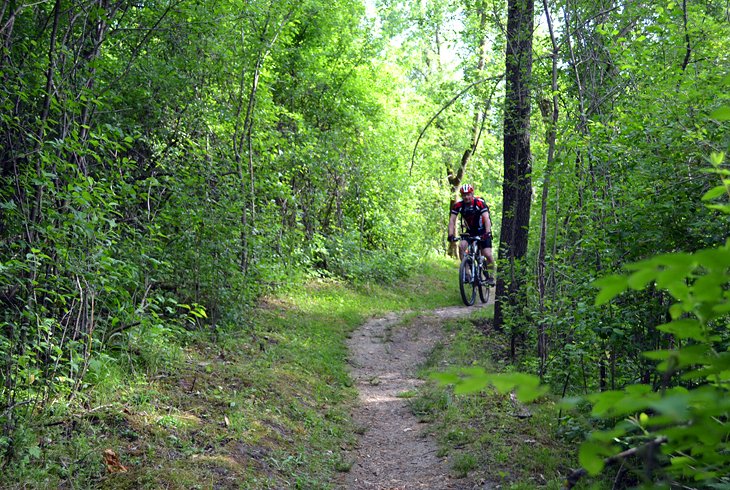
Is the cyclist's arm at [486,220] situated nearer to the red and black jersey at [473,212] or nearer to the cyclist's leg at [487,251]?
the red and black jersey at [473,212]

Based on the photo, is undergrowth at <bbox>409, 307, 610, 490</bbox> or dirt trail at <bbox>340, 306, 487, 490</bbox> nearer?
undergrowth at <bbox>409, 307, 610, 490</bbox>

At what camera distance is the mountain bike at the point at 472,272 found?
41.3 feet

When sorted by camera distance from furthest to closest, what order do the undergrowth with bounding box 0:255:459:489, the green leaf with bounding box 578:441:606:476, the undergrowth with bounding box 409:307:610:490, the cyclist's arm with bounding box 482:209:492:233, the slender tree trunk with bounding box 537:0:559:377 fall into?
the cyclist's arm with bounding box 482:209:492:233 → the slender tree trunk with bounding box 537:0:559:377 → the undergrowth with bounding box 409:307:610:490 → the undergrowth with bounding box 0:255:459:489 → the green leaf with bounding box 578:441:606:476

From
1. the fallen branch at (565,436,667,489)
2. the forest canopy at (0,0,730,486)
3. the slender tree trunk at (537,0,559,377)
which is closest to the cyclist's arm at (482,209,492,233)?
the forest canopy at (0,0,730,486)

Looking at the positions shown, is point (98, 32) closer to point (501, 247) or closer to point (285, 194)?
point (285, 194)

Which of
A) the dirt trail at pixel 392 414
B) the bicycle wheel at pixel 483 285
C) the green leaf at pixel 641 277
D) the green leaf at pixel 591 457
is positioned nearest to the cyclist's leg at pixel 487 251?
the bicycle wheel at pixel 483 285

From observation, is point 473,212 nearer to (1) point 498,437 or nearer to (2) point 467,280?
(2) point 467,280

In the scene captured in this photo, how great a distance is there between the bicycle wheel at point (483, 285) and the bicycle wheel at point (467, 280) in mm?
156

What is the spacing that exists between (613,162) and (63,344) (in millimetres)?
5011

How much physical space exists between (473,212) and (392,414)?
241 inches

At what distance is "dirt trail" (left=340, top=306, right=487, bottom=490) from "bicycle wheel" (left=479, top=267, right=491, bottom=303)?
1149mm

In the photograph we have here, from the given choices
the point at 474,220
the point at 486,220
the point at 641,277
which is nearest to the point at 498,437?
the point at 641,277

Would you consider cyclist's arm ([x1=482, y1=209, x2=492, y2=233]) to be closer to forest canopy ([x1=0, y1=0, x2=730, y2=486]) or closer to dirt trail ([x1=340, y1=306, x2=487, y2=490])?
forest canopy ([x1=0, y1=0, x2=730, y2=486])

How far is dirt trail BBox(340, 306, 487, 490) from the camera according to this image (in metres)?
5.54
